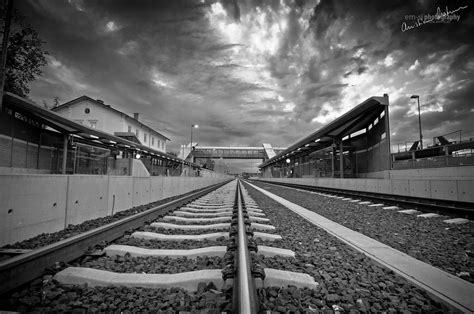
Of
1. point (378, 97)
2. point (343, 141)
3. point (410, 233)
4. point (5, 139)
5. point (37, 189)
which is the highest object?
point (378, 97)

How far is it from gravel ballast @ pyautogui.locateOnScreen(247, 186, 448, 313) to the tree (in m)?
31.7

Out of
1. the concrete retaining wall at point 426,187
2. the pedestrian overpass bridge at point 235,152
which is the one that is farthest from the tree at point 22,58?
the pedestrian overpass bridge at point 235,152

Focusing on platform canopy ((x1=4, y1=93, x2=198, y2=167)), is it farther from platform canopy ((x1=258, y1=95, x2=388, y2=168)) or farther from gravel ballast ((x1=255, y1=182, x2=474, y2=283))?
platform canopy ((x1=258, y1=95, x2=388, y2=168))

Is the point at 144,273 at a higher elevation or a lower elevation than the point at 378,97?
lower

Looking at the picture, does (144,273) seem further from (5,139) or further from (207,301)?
(5,139)

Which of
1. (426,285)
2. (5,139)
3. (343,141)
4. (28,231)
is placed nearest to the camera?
(426,285)

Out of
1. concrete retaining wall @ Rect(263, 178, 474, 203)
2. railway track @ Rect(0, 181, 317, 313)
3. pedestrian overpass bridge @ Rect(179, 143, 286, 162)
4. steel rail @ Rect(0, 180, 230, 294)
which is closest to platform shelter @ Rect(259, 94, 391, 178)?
concrete retaining wall @ Rect(263, 178, 474, 203)

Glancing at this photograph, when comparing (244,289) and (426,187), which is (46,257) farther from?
(426,187)

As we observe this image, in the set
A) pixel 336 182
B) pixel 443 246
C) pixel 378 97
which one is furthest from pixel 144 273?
pixel 378 97

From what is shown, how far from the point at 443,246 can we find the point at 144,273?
5274mm

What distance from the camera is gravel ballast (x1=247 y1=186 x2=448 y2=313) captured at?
2164mm

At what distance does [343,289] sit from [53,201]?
5589mm

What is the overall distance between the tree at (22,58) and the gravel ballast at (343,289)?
104ft

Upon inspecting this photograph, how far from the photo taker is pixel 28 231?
4.14 m
